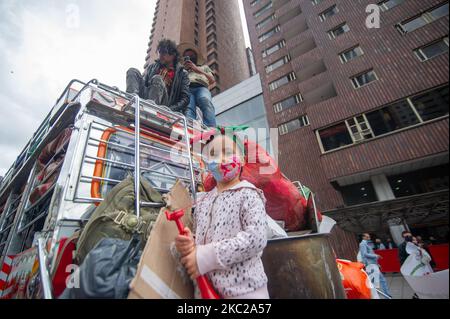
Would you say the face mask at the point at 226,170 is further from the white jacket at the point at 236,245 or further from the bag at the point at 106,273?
the bag at the point at 106,273

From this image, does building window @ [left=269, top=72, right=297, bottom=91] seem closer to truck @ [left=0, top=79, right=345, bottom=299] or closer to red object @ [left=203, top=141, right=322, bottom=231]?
truck @ [left=0, top=79, right=345, bottom=299]

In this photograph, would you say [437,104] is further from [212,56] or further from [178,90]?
[212,56]

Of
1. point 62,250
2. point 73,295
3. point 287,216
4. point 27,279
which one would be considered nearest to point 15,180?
point 27,279

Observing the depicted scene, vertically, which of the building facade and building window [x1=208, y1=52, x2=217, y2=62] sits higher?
building window [x1=208, y1=52, x2=217, y2=62]

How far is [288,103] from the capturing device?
50.5ft

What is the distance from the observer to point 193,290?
3.84ft

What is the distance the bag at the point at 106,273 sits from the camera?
88 centimetres


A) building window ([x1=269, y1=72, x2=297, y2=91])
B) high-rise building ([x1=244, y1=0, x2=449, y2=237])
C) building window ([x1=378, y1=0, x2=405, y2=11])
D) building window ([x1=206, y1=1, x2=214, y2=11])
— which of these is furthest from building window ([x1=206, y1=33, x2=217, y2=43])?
building window ([x1=378, y1=0, x2=405, y2=11])

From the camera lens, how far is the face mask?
1.36 meters

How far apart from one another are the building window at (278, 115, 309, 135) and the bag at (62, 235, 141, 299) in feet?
47.5

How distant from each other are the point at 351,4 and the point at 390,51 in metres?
6.61

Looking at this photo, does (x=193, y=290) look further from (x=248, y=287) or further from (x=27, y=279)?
(x=27, y=279)

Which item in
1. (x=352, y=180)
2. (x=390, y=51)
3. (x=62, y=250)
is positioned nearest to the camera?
(x=62, y=250)

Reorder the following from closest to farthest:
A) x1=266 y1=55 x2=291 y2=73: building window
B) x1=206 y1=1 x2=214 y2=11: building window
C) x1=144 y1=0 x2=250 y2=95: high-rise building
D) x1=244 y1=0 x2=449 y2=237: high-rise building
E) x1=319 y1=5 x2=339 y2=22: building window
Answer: x1=244 y1=0 x2=449 y2=237: high-rise building < x1=319 y1=5 x2=339 y2=22: building window < x1=266 y1=55 x2=291 y2=73: building window < x1=144 y1=0 x2=250 y2=95: high-rise building < x1=206 y1=1 x2=214 y2=11: building window
